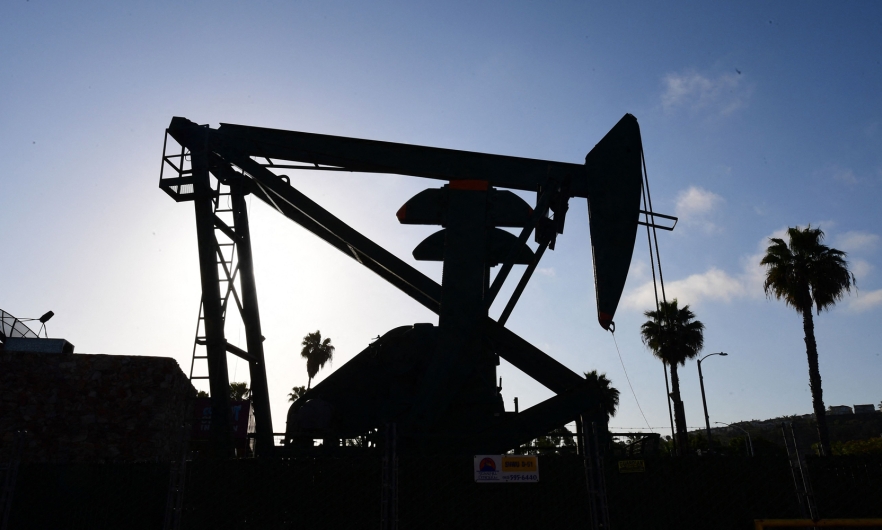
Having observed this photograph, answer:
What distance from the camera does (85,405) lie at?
Result: 1772 centimetres

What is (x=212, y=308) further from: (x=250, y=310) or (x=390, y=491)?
(x=390, y=491)

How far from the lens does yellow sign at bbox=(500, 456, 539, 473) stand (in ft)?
21.5

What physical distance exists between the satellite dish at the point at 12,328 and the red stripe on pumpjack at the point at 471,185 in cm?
1893

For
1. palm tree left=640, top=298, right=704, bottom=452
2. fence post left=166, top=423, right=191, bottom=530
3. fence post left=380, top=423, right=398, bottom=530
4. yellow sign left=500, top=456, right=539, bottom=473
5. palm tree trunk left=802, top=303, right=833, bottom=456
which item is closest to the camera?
fence post left=380, top=423, right=398, bottom=530

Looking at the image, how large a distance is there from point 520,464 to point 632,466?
139 centimetres

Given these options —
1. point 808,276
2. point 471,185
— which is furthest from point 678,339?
point 471,185

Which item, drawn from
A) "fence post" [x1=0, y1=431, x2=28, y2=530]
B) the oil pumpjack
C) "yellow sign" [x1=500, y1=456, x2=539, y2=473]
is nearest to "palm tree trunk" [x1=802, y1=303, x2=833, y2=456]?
the oil pumpjack

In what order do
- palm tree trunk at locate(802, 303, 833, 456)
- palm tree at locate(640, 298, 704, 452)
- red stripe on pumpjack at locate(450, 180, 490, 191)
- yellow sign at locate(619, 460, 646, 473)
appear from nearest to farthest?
1. yellow sign at locate(619, 460, 646, 473)
2. red stripe on pumpjack at locate(450, 180, 490, 191)
3. palm tree trunk at locate(802, 303, 833, 456)
4. palm tree at locate(640, 298, 704, 452)

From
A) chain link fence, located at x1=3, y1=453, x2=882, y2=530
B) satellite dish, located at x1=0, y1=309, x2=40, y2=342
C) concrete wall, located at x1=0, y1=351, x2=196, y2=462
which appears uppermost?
satellite dish, located at x1=0, y1=309, x2=40, y2=342

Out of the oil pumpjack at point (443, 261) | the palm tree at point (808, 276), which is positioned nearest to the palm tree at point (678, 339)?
the palm tree at point (808, 276)

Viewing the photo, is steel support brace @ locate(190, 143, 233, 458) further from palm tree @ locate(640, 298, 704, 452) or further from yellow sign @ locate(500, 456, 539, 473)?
palm tree @ locate(640, 298, 704, 452)

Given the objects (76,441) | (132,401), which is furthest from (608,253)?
(76,441)

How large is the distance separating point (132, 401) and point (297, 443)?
9096 millimetres

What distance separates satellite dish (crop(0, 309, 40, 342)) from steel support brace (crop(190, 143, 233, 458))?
1499 cm
